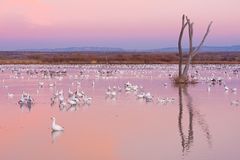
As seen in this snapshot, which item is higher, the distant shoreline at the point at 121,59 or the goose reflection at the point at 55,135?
the goose reflection at the point at 55,135

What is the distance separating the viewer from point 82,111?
16.5 meters

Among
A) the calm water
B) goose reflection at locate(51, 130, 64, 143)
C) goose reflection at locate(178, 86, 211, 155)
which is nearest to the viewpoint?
the calm water

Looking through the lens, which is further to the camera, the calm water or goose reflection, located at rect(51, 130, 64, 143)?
goose reflection, located at rect(51, 130, 64, 143)

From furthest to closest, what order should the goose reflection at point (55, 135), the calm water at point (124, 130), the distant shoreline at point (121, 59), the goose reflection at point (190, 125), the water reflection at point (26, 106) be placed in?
the distant shoreline at point (121, 59)
the water reflection at point (26, 106)
the goose reflection at point (55, 135)
the goose reflection at point (190, 125)
the calm water at point (124, 130)

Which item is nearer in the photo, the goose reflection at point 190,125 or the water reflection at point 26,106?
the goose reflection at point 190,125

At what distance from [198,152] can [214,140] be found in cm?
121

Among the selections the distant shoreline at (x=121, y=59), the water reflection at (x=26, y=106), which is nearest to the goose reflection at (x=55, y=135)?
the water reflection at (x=26, y=106)

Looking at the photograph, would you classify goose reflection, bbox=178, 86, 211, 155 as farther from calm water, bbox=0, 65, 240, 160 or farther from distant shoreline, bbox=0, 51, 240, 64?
distant shoreline, bbox=0, 51, 240, 64

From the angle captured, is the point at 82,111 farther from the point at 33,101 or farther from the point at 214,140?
the point at 214,140

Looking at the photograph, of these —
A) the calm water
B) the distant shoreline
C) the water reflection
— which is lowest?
the distant shoreline

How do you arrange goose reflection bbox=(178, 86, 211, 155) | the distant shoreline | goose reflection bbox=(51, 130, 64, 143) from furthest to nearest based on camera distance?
the distant shoreline < goose reflection bbox=(51, 130, 64, 143) < goose reflection bbox=(178, 86, 211, 155)

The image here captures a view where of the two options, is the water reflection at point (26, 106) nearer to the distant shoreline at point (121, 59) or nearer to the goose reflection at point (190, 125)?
the goose reflection at point (190, 125)

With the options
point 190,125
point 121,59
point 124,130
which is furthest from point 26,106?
point 121,59

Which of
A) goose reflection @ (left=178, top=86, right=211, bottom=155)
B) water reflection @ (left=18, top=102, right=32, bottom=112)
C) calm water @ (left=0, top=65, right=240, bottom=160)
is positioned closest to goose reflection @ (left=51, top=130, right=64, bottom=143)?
calm water @ (left=0, top=65, right=240, bottom=160)
